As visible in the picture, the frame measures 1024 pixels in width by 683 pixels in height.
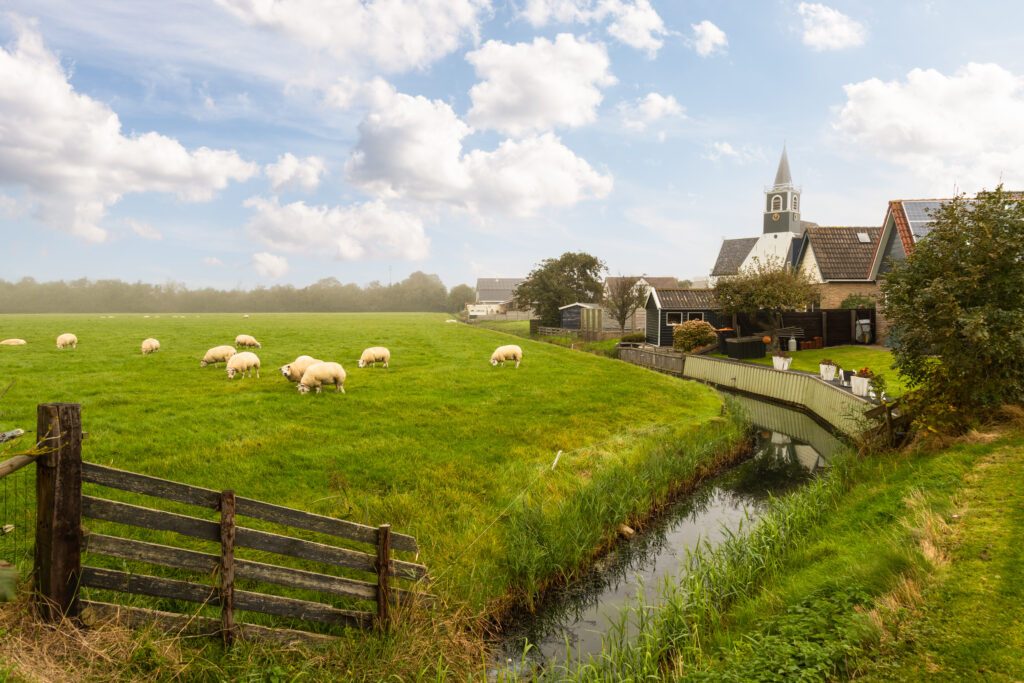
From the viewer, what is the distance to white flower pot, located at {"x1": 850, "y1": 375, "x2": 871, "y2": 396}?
19500 millimetres

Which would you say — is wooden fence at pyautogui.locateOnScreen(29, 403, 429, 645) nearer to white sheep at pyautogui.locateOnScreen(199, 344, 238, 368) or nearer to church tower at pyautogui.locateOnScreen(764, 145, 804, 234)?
white sheep at pyautogui.locateOnScreen(199, 344, 238, 368)

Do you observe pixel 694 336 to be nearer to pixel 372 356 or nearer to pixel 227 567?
pixel 372 356

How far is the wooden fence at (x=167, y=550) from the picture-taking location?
198 inches

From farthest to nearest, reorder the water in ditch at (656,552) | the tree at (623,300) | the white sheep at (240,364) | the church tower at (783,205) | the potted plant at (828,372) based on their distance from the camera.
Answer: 1. the church tower at (783,205)
2. the tree at (623,300)
3. the potted plant at (828,372)
4. the white sheep at (240,364)
5. the water in ditch at (656,552)

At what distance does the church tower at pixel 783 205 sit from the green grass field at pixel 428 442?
64306mm

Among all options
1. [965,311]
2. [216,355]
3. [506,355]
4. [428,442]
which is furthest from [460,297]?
[965,311]

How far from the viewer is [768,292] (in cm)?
3269

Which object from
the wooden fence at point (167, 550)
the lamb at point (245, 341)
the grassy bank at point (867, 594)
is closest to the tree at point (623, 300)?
the lamb at point (245, 341)

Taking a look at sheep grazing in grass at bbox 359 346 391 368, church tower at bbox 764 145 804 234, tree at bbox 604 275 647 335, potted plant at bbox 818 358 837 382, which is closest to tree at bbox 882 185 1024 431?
potted plant at bbox 818 358 837 382

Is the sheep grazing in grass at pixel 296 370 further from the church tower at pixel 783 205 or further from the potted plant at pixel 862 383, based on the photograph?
the church tower at pixel 783 205

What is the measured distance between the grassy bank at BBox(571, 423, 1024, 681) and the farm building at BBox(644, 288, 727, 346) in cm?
3199

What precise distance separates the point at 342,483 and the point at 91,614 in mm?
5886

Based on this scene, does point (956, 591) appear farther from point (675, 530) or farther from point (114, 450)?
point (114, 450)

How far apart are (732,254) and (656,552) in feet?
214
